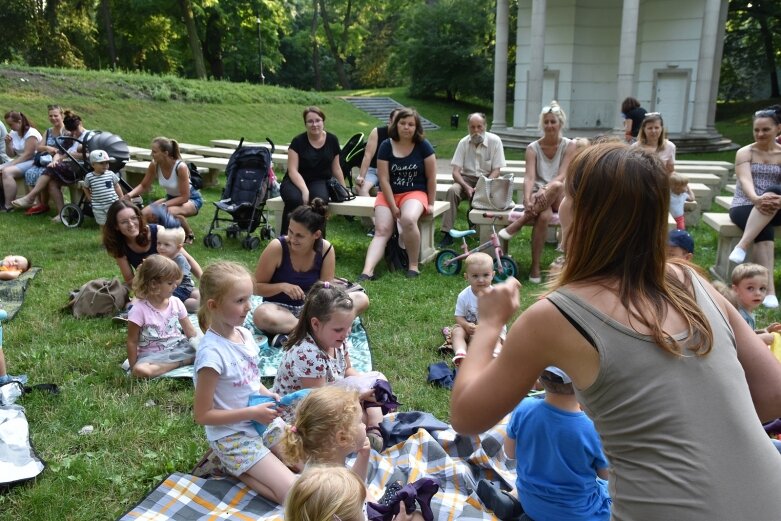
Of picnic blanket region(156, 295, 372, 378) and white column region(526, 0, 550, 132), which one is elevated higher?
white column region(526, 0, 550, 132)

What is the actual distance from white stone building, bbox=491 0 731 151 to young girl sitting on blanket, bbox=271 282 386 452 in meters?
18.1

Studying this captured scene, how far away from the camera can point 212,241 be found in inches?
314

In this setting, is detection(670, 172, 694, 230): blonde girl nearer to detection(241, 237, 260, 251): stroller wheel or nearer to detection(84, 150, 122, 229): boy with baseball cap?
detection(241, 237, 260, 251): stroller wheel

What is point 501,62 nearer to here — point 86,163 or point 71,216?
point 86,163

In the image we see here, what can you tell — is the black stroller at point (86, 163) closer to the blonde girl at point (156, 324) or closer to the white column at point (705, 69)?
the blonde girl at point (156, 324)

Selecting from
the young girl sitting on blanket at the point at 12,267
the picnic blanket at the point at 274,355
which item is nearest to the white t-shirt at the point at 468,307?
the picnic blanket at the point at 274,355

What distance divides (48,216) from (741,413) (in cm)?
1005

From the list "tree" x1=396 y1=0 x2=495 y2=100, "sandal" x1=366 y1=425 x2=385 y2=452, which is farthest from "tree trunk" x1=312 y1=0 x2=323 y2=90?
"sandal" x1=366 y1=425 x2=385 y2=452

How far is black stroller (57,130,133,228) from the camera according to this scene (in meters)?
9.03

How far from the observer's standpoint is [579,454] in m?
2.51

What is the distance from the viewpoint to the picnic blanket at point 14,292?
5727 millimetres

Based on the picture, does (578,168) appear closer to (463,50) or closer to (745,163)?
(745,163)

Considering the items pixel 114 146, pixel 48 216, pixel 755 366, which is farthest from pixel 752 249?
pixel 48 216

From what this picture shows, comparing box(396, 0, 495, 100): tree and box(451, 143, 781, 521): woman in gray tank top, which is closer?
box(451, 143, 781, 521): woman in gray tank top
